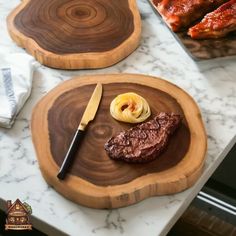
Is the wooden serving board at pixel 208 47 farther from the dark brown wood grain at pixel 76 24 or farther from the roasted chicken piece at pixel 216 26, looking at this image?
the dark brown wood grain at pixel 76 24

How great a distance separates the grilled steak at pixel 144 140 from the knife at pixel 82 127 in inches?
2.1

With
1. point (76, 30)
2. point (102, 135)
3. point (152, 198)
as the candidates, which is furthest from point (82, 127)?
point (76, 30)

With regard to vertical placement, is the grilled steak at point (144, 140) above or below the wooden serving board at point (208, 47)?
below

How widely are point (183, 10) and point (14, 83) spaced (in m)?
0.42

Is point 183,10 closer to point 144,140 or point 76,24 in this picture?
point 76,24

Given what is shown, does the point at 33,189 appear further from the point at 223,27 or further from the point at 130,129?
the point at 223,27

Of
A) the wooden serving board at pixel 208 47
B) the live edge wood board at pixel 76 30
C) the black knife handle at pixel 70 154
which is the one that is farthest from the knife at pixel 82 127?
the wooden serving board at pixel 208 47

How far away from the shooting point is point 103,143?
0.79 meters

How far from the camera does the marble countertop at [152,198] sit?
712 mm

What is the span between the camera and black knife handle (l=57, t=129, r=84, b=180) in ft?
2.41

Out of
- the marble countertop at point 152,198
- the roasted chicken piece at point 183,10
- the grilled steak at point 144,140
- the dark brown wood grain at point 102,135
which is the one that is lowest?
the marble countertop at point 152,198

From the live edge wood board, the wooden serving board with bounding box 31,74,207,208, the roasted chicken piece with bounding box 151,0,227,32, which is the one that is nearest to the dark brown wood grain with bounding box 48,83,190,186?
the wooden serving board with bounding box 31,74,207,208

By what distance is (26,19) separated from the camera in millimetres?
1083

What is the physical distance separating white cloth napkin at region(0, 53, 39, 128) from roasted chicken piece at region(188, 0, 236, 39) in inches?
14.1
